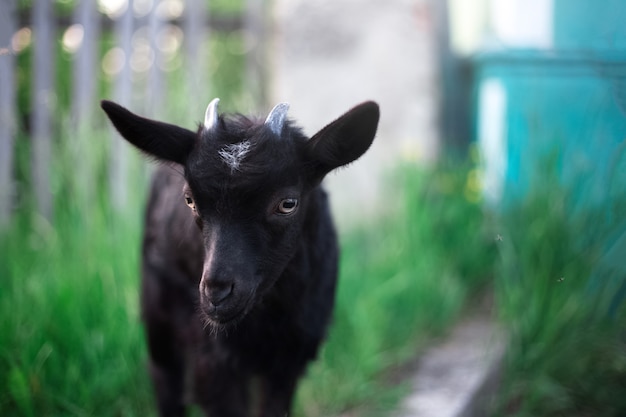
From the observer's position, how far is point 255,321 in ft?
9.78

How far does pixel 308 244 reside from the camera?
3.02 metres

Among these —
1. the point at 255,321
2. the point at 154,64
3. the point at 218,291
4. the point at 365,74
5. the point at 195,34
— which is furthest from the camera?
the point at 195,34

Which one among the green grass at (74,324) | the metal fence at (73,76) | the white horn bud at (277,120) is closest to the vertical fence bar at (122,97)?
the metal fence at (73,76)

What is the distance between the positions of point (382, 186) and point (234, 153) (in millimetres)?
3500

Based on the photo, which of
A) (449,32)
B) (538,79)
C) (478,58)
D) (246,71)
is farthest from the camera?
(246,71)

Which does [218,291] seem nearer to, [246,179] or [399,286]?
[246,179]

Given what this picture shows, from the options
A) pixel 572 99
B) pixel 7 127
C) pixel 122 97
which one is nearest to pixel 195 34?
pixel 122 97

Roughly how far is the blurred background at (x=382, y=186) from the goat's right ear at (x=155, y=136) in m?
1.30

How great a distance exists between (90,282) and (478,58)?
12.3 ft

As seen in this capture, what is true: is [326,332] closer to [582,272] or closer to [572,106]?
[582,272]

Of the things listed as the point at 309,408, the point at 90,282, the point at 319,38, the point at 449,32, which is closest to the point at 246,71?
the point at 319,38

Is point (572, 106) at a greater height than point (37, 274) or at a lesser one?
greater

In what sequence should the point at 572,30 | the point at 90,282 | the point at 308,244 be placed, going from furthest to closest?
1. the point at 572,30
2. the point at 90,282
3. the point at 308,244

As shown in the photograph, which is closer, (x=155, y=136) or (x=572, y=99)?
(x=155, y=136)
